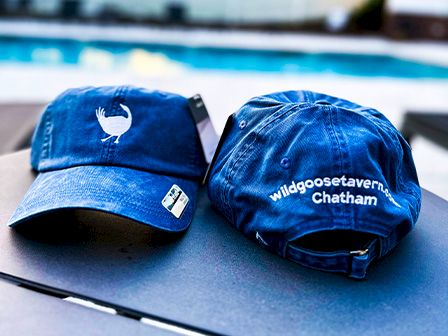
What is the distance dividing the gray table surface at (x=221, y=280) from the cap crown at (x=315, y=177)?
5 cm

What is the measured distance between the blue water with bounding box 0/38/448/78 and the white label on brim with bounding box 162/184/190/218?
23.5 feet

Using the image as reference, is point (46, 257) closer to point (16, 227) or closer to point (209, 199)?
point (16, 227)

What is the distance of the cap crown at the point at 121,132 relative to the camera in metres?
0.78

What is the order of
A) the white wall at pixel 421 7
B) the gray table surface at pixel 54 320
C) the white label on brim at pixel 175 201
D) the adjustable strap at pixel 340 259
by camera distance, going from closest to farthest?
the gray table surface at pixel 54 320
the adjustable strap at pixel 340 259
the white label on brim at pixel 175 201
the white wall at pixel 421 7

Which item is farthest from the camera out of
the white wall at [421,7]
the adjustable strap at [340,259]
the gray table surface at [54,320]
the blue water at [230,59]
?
the white wall at [421,7]

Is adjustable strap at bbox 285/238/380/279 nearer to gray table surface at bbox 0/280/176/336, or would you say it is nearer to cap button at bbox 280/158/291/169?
cap button at bbox 280/158/291/169

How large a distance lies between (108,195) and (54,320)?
208 mm

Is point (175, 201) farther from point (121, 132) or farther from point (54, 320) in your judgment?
point (54, 320)

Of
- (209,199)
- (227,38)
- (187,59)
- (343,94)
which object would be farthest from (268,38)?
(209,199)

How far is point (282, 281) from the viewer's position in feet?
1.97

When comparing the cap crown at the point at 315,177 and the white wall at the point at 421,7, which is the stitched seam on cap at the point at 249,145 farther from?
the white wall at the point at 421,7

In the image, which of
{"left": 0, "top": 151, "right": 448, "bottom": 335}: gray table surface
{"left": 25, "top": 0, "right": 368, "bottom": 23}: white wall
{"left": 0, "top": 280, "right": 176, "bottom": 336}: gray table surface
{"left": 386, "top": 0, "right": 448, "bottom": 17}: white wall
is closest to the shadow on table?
{"left": 0, "top": 151, "right": 448, "bottom": 335}: gray table surface

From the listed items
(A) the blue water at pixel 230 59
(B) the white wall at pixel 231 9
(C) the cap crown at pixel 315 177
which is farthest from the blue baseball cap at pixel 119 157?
(B) the white wall at pixel 231 9

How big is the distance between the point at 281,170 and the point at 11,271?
14.9 inches
